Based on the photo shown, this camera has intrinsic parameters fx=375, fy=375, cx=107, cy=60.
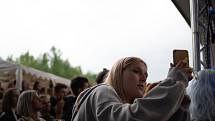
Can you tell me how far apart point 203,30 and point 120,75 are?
6.53 ft

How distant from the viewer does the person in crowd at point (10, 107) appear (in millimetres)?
3406

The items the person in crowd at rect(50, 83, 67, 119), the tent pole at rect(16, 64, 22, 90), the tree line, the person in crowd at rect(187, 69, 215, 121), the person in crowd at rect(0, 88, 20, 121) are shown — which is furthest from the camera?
the tree line

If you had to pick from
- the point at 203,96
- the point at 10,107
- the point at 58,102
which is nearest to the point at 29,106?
the point at 10,107

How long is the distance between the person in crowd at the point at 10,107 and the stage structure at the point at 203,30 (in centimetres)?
171

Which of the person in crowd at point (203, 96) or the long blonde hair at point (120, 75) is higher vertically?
the long blonde hair at point (120, 75)

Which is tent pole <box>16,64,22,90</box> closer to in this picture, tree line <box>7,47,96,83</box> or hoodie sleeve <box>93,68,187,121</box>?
hoodie sleeve <box>93,68,187,121</box>

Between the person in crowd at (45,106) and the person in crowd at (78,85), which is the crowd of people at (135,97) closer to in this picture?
the person in crowd at (78,85)

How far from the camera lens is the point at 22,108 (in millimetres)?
3268

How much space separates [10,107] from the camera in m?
3.48

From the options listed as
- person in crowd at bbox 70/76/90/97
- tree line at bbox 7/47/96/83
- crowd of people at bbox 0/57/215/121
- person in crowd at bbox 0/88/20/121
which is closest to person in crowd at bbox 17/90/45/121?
person in crowd at bbox 0/88/20/121

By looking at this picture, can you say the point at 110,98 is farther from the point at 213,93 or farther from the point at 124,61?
the point at 213,93

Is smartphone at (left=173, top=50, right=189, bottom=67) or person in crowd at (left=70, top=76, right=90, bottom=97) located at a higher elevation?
smartphone at (left=173, top=50, right=189, bottom=67)

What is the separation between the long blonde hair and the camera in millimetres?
1300

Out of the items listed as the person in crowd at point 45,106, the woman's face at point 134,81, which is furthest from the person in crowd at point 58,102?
the woman's face at point 134,81
